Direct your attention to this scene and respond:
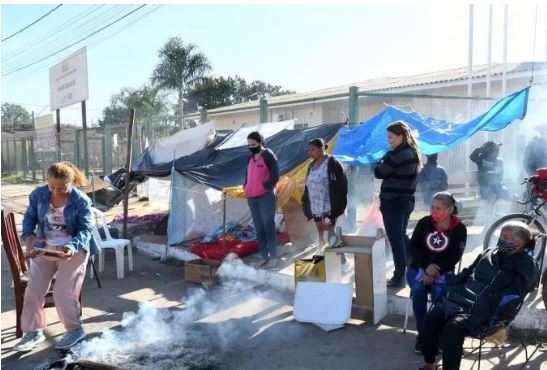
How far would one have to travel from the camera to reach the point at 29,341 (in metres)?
4.42

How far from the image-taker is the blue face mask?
341 centimetres

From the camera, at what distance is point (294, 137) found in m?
7.71

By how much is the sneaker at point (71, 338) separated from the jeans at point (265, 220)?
260 cm

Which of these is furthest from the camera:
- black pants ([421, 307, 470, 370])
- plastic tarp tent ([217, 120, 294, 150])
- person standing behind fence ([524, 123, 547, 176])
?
plastic tarp tent ([217, 120, 294, 150])

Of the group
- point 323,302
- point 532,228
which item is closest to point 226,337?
point 323,302

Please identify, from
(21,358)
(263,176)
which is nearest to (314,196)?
(263,176)

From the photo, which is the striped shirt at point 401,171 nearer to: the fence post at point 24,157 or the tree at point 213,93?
the fence post at point 24,157

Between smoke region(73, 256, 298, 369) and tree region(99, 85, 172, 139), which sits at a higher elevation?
tree region(99, 85, 172, 139)

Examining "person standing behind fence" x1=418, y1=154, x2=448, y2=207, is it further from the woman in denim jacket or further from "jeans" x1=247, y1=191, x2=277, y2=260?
the woman in denim jacket

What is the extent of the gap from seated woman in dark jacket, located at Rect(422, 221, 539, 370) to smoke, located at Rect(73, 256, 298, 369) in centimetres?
156

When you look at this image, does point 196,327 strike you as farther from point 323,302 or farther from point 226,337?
point 323,302

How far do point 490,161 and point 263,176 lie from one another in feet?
12.1

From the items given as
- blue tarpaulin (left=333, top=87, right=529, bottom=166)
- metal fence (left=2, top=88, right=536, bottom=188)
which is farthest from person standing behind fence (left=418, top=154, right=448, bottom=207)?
metal fence (left=2, top=88, right=536, bottom=188)

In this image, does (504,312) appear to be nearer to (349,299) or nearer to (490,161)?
(349,299)
